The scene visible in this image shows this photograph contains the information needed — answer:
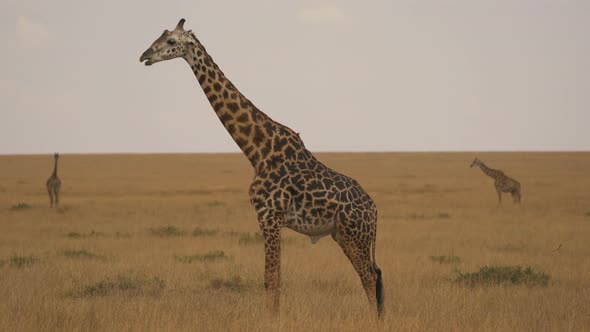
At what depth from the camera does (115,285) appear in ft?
32.3

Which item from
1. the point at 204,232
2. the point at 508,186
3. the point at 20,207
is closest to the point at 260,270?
the point at 204,232

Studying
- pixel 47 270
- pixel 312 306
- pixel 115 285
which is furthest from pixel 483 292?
pixel 47 270

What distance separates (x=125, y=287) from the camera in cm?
991

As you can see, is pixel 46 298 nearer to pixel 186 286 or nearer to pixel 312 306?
pixel 186 286

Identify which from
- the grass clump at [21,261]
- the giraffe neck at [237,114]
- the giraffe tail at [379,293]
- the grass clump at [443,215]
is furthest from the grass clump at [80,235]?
the giraffe tail at [379,293]

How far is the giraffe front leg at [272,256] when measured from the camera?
716 centimetres

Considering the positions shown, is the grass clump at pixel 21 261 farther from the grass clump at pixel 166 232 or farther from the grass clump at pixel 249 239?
the grass clump at pixel 249 239

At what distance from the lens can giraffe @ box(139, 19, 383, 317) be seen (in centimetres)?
720

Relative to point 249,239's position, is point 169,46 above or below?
above

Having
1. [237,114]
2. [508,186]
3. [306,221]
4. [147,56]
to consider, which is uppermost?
[147,56]

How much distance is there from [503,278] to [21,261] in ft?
27.9

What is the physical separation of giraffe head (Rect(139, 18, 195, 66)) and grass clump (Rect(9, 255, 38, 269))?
640cm

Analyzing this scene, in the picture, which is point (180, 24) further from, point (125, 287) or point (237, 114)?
point (125, 287)

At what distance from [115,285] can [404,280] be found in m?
4.46
